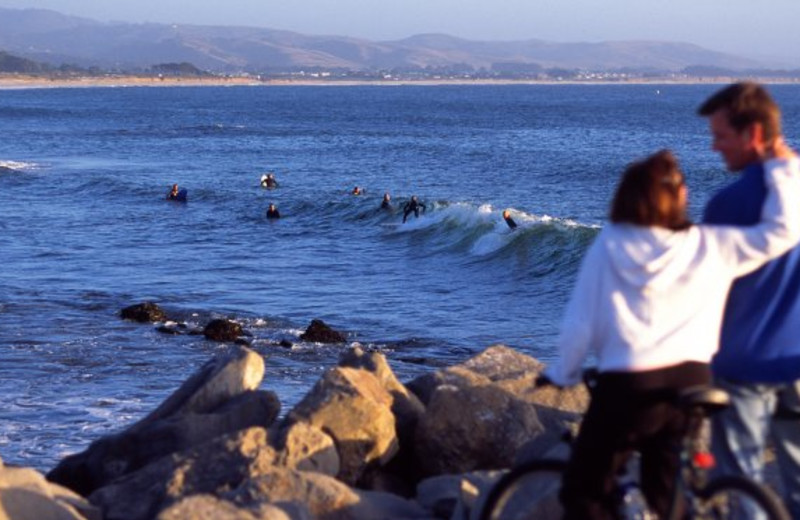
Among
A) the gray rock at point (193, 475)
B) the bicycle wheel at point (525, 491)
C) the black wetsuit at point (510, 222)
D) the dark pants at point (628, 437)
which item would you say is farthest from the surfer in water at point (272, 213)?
the dark pants at point (628, 437)

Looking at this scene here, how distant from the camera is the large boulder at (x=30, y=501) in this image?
665cm

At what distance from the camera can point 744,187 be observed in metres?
4.96

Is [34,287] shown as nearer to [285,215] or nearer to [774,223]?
[285,215]

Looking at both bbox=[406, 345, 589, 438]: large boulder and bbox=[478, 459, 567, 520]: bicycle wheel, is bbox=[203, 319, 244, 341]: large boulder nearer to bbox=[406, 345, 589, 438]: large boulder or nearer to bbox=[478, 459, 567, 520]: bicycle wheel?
bbox=[406, 345, 589, 438]: large boulder

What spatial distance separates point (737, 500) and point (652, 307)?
0.73 m

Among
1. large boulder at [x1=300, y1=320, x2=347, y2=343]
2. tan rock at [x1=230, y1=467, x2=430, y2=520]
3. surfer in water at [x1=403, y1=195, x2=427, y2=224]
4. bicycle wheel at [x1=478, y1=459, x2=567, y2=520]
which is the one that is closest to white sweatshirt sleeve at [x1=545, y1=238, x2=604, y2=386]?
bicycle wheel at [x1=478, y1=459, x2=567, y2=520]

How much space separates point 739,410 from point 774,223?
0.70 meters

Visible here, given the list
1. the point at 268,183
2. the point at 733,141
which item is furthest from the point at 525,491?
the point at 268,183

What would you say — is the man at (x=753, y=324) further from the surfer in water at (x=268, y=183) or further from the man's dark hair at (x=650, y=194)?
the surfer in water at (x=268, y=183)

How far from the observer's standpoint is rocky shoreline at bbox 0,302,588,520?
6.49m

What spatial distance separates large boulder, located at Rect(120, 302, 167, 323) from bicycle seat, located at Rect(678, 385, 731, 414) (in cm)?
1507

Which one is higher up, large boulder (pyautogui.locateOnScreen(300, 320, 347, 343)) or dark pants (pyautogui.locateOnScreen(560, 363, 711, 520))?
dark pants (pyautogui.locateOnScreen(560, 363, 711, 520))

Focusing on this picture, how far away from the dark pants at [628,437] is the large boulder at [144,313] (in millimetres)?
14778

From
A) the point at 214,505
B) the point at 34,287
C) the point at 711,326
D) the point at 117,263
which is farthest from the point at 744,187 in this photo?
the point at 117,263
